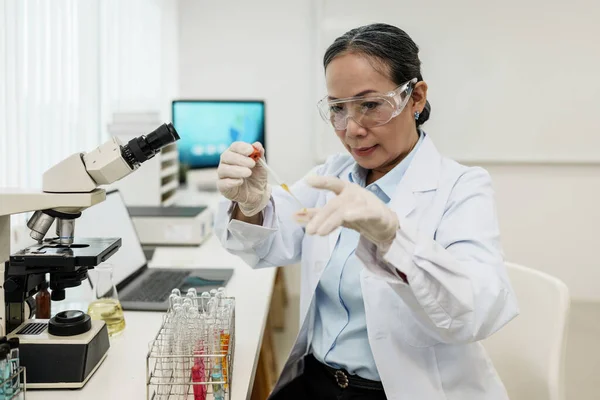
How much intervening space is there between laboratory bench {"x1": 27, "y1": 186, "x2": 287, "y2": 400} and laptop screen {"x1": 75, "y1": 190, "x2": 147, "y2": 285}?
0.21 metres

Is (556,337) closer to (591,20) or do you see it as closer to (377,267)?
(377,267)

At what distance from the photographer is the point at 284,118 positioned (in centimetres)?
408

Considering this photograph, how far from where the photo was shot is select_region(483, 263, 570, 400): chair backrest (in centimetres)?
130

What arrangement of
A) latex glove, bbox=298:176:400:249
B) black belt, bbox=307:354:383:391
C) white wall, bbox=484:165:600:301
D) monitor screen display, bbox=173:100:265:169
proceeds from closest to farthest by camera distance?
latex glove, bbox=298:176:400:249 < black belt, bbox=307:354:383:391 < monitor screen display, bbox=173:100:265:169 < white wall, bbox=484:165:600:301

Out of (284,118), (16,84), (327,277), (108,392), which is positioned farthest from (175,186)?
(108,392)

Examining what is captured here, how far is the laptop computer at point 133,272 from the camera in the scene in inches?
65.1

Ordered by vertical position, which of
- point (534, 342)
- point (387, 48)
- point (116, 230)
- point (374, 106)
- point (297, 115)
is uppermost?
point (297, 115)

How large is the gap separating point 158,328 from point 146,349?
134mm

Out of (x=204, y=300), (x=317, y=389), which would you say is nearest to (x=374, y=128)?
(x=204, y=300)

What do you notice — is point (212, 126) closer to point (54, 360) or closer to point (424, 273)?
point (54, 360)

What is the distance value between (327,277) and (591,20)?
130 inches

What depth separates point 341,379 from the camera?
1307 mm

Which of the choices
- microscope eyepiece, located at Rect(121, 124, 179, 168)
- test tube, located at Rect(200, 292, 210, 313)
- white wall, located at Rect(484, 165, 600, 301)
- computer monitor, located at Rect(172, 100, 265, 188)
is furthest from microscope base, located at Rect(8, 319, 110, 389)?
white wall, located at Rect(484, 165, 600, 301)

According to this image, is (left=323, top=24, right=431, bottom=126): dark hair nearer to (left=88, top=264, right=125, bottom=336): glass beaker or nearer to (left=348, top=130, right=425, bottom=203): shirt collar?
(left=348, top=130, right=425, bottom=203): shirt collar
